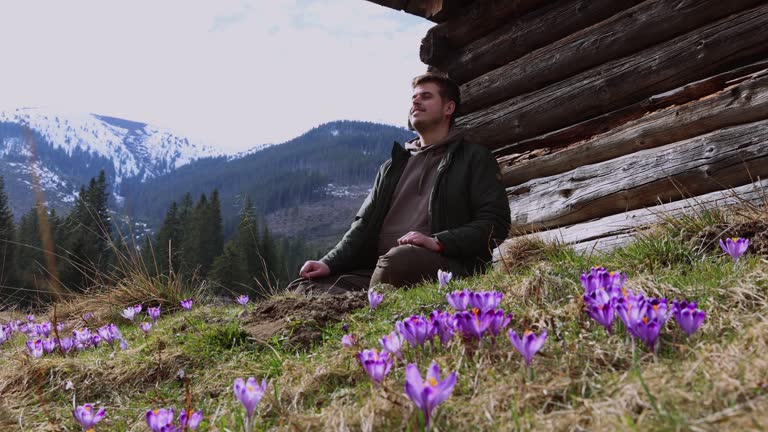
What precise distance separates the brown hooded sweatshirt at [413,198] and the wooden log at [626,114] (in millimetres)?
970

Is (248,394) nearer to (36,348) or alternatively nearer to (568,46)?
(36,348)

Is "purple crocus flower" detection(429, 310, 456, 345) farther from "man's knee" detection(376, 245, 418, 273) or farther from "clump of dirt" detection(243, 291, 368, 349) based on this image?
"man's knee" detection(376, 245, 418, 273)

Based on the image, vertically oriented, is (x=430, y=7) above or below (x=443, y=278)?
above

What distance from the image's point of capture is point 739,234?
2.88 meters

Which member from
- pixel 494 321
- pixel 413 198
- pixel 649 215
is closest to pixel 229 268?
pixel 413 198

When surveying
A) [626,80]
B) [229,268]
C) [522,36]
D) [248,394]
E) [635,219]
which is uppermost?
[522,36]

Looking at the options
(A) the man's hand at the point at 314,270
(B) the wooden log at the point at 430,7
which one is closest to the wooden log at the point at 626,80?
(B) the wooden log at the point at 430,7

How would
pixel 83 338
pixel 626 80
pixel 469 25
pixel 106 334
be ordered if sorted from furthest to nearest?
1. pixel 469 25
2. pixel 626 80
3. pixel 83 338
4. pixel 106 334

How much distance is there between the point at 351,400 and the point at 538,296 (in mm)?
1020

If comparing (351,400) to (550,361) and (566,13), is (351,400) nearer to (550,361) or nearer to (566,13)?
(550,361)

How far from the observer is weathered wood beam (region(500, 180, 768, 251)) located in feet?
10.7

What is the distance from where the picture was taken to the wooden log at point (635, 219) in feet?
10.7

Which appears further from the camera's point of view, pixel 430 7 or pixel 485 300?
pixel 430 7

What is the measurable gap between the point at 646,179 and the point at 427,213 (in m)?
1.77
